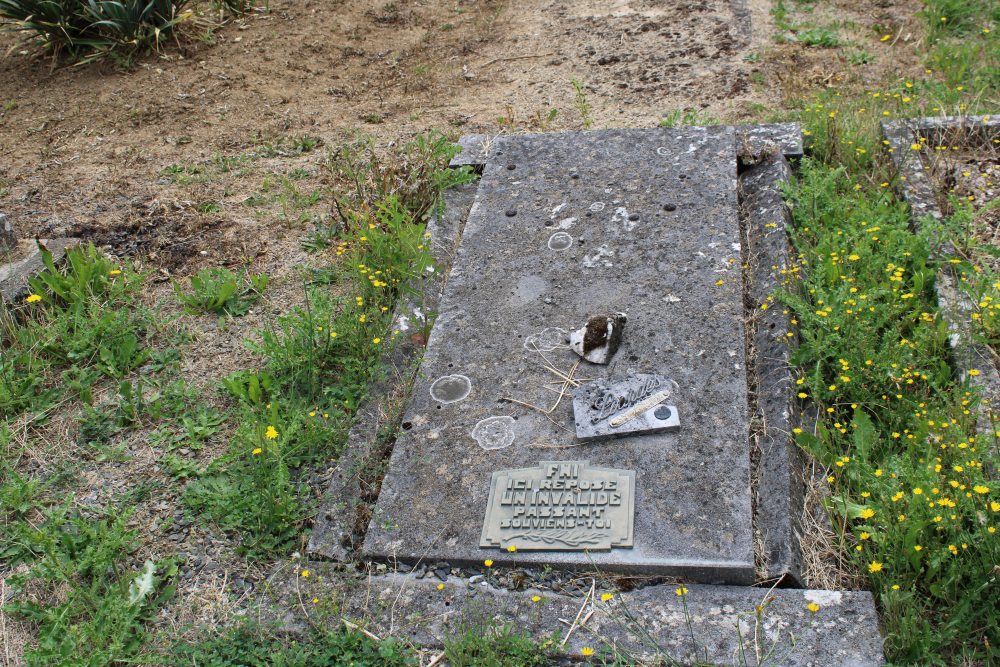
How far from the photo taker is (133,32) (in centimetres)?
647

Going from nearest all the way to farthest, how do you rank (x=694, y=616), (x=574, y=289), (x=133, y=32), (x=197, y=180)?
(x=694, y=616), (x=574, y=289), (x=197, y=180), (x=133, y=32)

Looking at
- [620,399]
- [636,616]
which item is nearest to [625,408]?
[620,399]

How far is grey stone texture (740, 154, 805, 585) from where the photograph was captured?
2625 mm

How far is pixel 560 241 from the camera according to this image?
12.6 feet

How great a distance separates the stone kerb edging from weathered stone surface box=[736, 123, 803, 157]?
17.8 inches

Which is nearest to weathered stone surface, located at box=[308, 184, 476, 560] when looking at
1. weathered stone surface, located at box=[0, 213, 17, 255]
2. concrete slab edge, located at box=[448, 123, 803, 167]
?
concrete slab edge, located at box=[448, 123, 803, 167]

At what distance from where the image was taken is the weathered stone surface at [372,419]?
283cm

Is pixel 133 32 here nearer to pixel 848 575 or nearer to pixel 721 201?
pixel 721 201

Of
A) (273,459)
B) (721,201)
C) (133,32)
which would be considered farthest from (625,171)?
(133,32)

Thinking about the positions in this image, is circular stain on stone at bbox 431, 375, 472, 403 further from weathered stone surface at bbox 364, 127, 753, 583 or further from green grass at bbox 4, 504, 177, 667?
green grass at bbox 4, 504, 177, 667

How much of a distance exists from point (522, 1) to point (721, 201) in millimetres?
3956

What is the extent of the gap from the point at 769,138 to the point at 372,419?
2566 mm

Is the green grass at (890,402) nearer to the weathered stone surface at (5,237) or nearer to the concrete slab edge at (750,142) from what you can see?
the concrete slab edge at (750,142)

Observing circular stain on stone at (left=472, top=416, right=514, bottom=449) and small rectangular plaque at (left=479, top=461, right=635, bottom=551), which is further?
circular stain on stone at (left=472, top=416, right=514, bottom=449)
